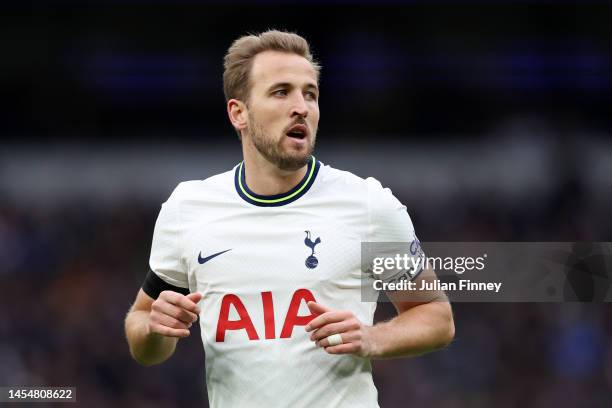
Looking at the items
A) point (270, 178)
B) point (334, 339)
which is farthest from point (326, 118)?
point (334, 339)

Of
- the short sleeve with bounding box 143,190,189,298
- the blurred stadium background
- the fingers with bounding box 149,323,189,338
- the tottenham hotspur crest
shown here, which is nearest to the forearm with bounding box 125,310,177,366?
the short sleeve with bounding box 143,190,189,298

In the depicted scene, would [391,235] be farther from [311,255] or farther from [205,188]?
[205,188]

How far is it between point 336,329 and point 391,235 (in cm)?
63

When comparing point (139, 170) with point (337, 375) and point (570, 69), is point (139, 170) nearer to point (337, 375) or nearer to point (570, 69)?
point (570, 69)

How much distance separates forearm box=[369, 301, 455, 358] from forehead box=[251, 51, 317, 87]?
1.06m

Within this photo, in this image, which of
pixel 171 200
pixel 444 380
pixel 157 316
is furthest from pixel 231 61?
pixel 444 380

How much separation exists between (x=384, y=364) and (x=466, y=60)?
16.1ft

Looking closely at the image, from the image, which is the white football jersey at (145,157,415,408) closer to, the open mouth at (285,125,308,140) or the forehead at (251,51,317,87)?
the open mouth at (285,125,308,140)

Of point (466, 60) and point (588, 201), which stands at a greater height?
point (466, 60)

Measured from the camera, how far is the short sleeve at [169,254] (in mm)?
4414

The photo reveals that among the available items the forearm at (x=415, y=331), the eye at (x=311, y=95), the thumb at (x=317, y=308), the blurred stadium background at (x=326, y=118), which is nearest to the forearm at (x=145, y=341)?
the thumb at (x=317, y=308)

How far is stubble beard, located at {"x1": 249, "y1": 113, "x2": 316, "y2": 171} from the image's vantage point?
4.30 meters

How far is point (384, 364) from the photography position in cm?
1110

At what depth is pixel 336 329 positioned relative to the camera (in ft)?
12.3
